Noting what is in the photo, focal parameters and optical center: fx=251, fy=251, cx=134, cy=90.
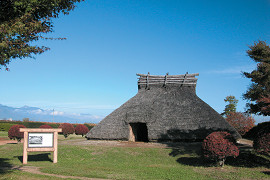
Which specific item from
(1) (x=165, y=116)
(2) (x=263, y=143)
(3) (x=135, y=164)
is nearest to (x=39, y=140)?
(3) (x=135, y=164)

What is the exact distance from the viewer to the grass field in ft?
42.7

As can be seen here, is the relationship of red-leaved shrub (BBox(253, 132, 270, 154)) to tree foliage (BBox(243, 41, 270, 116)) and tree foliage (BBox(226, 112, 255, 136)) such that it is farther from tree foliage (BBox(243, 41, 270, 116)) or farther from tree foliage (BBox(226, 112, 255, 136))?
tree foliage (BBox(226, 112, 255, 136))

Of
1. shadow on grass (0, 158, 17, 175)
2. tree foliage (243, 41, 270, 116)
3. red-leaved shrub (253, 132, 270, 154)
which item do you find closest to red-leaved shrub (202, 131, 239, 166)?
red-leaved shrub (253, 132, 270, 154)

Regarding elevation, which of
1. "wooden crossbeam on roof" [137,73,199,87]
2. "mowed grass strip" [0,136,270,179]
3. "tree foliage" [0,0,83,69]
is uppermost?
"wooden crossbeam on roof" [137,73,199,87]

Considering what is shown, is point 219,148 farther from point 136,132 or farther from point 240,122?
point 240,122

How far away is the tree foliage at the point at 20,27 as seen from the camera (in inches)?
331

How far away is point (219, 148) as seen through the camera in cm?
1483

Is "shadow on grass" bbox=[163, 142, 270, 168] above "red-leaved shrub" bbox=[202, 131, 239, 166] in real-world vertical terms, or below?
below

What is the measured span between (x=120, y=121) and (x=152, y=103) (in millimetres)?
4073

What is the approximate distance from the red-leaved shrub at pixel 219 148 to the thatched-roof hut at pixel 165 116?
6.94 metres

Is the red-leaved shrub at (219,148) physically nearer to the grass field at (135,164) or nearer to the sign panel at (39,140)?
the grass field at (135,164)

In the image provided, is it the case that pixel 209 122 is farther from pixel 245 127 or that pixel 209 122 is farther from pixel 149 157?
pixel 245 127

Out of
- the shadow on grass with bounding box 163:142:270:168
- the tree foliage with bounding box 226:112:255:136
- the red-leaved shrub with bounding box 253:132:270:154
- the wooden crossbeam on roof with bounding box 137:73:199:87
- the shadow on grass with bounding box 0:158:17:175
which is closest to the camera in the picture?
the shadow on grass with bounding box 0:158:17:175

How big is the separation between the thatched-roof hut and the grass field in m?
2.09
